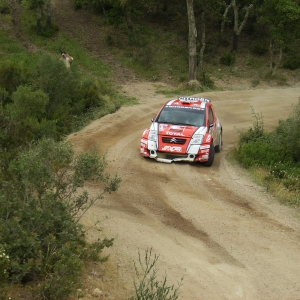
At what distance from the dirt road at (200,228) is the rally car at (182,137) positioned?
33cm

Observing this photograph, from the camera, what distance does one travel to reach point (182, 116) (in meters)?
16.4

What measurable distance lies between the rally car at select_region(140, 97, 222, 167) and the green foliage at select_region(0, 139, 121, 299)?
21.3ft

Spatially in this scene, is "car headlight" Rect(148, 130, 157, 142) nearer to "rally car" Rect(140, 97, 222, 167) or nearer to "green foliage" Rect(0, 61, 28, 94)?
"rally car" Rect(140, 97, 222, 167)

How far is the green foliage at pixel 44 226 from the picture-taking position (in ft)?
23.3

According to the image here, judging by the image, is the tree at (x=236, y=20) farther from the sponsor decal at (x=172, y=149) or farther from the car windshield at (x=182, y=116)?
the sponsor decal at (x=172, y=149)

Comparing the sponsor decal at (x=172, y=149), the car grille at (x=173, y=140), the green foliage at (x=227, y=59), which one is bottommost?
the sponsor decal at (x=172, y=149)

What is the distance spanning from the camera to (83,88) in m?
23.8

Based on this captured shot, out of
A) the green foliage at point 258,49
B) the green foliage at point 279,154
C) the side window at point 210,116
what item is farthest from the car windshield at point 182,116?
the green foliage at point 258,49

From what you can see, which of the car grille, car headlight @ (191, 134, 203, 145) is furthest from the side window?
the car grille

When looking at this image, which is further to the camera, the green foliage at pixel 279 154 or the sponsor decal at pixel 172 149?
the green foliage at pixel 279 154

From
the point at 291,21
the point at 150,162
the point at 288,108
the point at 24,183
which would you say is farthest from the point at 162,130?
the point at 291,21

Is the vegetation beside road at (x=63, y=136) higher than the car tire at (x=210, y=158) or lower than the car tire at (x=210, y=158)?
higher

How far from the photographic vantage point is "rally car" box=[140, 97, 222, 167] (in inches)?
603

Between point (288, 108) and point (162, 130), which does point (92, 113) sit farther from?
point (288, 108)
